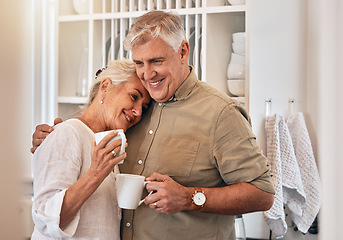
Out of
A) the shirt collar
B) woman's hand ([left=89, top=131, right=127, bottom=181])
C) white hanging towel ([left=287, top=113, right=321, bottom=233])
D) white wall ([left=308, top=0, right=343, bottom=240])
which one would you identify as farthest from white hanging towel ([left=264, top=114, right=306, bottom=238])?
white wall ([left=308, top=0, right=343, bottom=240])

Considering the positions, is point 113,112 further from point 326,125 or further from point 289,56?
point 289,56

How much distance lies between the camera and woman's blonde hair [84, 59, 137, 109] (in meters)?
1.19

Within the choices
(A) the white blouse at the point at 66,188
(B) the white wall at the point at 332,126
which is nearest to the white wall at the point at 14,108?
(A) the white blouse at the point at 66,188

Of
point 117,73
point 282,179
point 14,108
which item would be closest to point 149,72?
point 117,73

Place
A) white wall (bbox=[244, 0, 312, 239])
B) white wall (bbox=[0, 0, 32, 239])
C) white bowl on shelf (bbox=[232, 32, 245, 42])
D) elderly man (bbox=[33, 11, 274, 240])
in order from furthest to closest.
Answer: white wall (bbox=[0, 0, 32, 239]) < white bowl on shelf (bbox=[232, 32, 245, 42]) < white wall (bbox=[244, 0, 312, 239]) < elderly man (bbox=[33, 11, 274, 240])

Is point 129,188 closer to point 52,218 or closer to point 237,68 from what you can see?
A: point 52,218

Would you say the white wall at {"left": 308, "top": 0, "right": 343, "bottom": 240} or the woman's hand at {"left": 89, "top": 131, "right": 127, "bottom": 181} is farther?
the woman's hand at {"left": 89, "top": 131, "right": 127, "bottom": 181}

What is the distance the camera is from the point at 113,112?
45.6 inches

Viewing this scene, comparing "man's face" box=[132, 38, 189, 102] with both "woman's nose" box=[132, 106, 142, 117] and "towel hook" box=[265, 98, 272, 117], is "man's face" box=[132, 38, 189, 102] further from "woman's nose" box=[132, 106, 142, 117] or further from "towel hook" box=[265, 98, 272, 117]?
"towel hook" box=[265, 98, 272, 117]

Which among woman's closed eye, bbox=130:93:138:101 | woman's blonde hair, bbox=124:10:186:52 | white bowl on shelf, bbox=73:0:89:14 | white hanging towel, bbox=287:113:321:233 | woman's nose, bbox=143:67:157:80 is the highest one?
white bowl on shelf, bbox=73:0:89:14

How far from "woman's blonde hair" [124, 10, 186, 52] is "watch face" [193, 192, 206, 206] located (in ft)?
1.29

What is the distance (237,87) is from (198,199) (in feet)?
3.40

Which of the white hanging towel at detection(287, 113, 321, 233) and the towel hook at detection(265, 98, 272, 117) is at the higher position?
the towel hook at detection(265, 98, 272, 117)

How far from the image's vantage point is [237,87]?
1.98 meters
